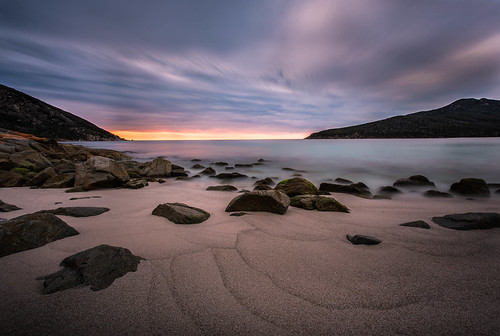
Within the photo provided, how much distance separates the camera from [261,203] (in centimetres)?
430

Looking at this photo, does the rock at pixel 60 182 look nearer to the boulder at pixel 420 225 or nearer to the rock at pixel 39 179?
the rock at pixel 39 179

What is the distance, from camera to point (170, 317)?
5.13 ft

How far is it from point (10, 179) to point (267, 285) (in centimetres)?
973

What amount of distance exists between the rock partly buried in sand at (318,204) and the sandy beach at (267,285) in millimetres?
1144

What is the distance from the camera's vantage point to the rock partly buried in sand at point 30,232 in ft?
7.75

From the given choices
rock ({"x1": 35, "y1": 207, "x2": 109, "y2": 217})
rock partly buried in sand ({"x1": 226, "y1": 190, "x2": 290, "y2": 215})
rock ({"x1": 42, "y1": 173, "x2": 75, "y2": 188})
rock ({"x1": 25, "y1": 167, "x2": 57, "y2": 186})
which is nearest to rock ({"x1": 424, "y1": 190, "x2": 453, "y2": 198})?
rock partly buried in sand ({"x1": 226, "y1": 190, "x2": 290, "y2": 215})

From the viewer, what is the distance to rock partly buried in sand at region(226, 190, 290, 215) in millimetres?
4210

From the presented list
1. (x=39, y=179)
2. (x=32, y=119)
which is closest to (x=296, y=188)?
(x=39, y=179)

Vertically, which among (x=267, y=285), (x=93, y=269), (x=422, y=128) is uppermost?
(x=422, y=128)

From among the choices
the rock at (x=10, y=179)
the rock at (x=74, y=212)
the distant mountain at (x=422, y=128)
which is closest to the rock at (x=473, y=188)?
the rock at (x=74, y=212)

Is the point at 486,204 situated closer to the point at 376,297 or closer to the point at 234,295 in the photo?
the point at 376,297

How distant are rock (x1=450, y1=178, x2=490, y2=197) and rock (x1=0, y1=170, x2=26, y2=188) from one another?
15.2 metres

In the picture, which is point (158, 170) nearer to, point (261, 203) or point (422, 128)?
point (261, 203)

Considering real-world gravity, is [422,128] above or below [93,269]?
above
